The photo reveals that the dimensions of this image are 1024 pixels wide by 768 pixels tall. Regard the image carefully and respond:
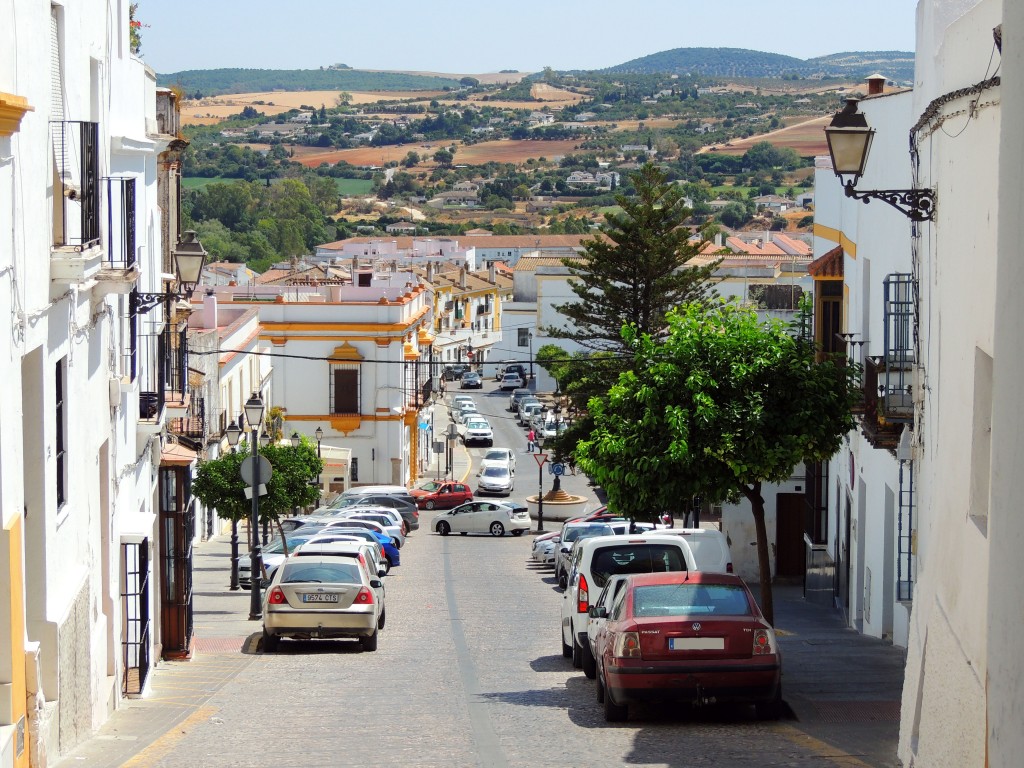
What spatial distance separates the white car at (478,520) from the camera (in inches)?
1826

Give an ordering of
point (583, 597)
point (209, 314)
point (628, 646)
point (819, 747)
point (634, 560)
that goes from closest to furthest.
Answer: point (819, 747), point (628, 646), point (583, 597), point (634, 560), point (209, 314)

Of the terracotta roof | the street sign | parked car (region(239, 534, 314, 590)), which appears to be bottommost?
parked car (region(239, 534, 314, 590))

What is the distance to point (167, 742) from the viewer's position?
39.3 feet

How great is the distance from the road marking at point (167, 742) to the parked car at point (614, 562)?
475 cm

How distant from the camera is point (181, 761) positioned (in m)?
11.0

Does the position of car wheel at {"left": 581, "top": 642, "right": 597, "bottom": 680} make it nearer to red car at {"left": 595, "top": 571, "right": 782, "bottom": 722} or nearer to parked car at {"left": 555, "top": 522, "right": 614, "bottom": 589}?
red car at {"left": 595, "top": 571, "right": 782, "bottom": 722}

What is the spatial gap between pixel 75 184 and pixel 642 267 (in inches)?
1251

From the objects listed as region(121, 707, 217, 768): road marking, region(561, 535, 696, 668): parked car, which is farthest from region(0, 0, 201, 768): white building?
region(561, 535, 696, 668): parked car

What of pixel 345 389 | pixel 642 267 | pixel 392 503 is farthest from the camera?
pixel 345 389

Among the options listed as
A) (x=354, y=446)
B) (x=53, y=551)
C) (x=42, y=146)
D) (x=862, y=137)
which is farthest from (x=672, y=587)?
(x=354, y=446)

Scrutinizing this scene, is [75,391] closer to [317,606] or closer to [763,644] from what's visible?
[763,644]

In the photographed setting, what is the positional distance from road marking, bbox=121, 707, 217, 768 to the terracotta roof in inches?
555

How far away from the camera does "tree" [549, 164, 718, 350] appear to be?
137 feet

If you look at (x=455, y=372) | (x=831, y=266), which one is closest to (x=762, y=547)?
(x=831, y=266)
